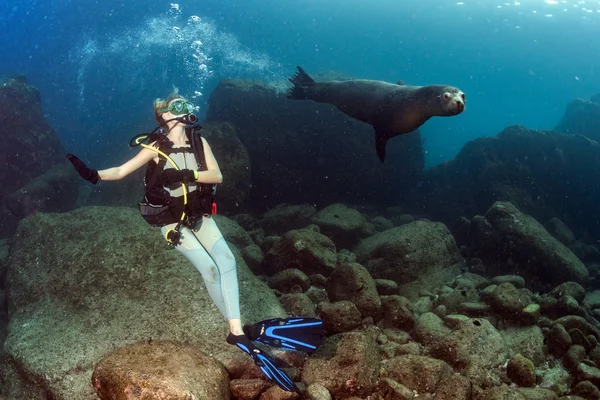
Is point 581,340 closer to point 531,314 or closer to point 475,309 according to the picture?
point 531,314

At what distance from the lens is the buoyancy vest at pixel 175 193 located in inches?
140

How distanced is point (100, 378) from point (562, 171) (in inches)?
773

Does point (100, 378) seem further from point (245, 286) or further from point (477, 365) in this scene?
point (477, 365)

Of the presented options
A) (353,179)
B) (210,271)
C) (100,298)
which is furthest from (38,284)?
(353,179)

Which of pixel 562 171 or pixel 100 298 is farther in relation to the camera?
pixel 562 171

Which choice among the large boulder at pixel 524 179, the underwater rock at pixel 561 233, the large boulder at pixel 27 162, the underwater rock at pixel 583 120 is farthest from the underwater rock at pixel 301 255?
the underwater rock at pixel 583 120

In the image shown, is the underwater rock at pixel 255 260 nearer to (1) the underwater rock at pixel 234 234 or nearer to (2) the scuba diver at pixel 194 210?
(1) the underwater rock at pixel 234 234

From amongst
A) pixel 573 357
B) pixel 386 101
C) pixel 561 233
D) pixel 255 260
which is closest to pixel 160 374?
pixel 255 260

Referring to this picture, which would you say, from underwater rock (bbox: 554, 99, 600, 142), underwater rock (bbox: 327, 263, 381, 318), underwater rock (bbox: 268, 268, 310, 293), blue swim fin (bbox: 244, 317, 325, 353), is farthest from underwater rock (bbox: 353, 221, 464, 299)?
underwater rock (bbox: 554, 99, 600, 142)

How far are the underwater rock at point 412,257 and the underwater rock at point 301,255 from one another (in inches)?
38.1

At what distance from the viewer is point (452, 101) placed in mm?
5668

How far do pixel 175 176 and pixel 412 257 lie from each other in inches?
210

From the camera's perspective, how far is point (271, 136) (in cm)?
1398

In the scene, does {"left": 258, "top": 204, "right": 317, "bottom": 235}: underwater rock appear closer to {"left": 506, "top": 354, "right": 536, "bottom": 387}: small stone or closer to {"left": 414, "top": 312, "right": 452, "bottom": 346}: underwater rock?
{"left": 414, "top": 312, "right": 452, "bottom": 346}: underwater rock
